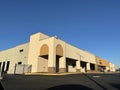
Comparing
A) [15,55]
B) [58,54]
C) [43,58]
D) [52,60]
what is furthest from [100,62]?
[15,55]

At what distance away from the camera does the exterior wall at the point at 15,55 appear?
45.0 metres

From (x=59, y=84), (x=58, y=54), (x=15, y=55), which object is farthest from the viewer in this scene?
(x=15, y=55)

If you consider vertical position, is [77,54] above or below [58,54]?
above

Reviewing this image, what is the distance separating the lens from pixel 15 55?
49094 mm

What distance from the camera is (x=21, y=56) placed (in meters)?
46.2

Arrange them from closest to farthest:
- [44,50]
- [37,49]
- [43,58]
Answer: [44,50] → [37,49] → [43,58]

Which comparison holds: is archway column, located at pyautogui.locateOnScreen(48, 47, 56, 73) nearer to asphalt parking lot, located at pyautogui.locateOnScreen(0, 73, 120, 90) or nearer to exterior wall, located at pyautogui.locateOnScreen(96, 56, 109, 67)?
asphalt parking lot, located at pyautogui.locateOnScreen(0, 73, 120, 90)

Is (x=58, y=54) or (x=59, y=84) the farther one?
(x=58, y=54)

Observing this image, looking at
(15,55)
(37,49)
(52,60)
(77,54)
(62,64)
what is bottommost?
(62,64)

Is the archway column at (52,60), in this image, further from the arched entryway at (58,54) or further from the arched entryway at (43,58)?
the arched entryway at (58,54)

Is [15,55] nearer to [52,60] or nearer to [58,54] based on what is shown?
[58,54]

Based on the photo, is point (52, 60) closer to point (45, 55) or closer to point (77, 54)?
point (45, 55)

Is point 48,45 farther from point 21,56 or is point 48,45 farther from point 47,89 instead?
point 47,89

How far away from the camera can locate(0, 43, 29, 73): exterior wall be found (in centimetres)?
4501
